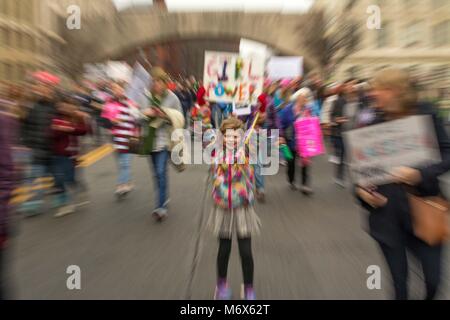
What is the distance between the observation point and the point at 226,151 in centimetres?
340

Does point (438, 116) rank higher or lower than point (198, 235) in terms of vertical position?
higher

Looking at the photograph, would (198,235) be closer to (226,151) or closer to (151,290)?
(151,290)

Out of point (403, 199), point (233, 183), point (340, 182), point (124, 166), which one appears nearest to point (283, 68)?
point (340, 182)

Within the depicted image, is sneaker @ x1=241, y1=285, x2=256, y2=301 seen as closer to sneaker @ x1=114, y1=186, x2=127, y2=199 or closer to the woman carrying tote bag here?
the woman carrying tote bag

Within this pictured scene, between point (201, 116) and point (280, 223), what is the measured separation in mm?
2248

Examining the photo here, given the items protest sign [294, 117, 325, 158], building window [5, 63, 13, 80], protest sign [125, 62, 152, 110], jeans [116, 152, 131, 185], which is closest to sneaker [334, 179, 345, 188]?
protest sign [294, 117, 325, 158]

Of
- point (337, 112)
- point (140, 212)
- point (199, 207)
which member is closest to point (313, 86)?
point (337, 112)

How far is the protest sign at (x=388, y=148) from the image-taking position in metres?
2.49

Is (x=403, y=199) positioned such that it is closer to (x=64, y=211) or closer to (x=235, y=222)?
(x=235, y=222)

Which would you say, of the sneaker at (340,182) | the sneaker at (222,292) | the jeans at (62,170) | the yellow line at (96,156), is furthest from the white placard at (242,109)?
the yellow line at (96,156)

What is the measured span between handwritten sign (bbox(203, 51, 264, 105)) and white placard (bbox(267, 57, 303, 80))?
11.5 feet

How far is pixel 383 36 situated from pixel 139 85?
38062 mm

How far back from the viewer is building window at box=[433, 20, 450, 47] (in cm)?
3516

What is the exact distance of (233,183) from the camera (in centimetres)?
336
